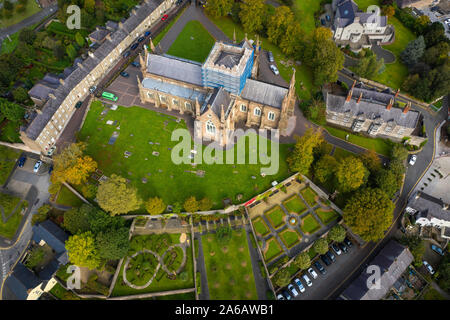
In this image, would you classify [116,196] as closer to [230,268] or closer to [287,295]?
[230,268]

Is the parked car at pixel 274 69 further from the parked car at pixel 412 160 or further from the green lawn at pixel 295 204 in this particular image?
the parked car at pixel 412 160

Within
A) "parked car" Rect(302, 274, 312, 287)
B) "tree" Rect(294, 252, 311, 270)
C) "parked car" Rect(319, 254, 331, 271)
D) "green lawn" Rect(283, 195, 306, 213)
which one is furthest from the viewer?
"green lawn" Rect(283, 195, 306, 213)

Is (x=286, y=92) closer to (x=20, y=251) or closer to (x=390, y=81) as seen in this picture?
(x=390, y=81)

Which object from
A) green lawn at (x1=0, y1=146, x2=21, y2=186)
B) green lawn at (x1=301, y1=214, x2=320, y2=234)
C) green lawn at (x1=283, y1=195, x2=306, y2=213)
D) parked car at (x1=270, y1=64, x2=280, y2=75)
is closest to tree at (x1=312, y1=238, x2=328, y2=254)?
green lawn at (x1=301, y1=214, x2=320, y2=234)

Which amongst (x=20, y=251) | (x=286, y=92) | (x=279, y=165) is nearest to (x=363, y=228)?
(x=279, y=165)

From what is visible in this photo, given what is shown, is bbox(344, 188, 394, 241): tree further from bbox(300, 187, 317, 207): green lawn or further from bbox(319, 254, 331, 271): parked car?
bbox(300, 187, 317, 207): green lawn

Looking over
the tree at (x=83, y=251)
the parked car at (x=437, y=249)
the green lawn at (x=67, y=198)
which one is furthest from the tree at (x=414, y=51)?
the green lawn at (x=67, y=198)
